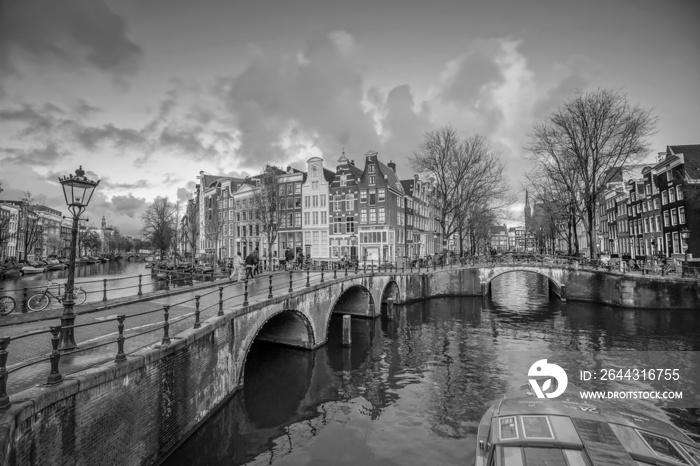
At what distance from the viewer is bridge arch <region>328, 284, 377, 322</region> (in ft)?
90.6

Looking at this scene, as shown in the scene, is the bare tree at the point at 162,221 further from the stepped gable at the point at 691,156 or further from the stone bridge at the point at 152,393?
the stepped gable at the point at 691,156

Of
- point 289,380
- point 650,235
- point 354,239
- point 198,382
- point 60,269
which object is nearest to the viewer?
point 198,382

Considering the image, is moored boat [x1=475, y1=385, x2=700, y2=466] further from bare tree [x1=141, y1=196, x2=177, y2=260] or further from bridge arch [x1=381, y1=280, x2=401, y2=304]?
bare tree [x1=141, y1=196, x2=177, y2=260]

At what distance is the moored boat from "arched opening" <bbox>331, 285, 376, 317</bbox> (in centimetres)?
2014

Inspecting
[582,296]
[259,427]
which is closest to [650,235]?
[582,296]

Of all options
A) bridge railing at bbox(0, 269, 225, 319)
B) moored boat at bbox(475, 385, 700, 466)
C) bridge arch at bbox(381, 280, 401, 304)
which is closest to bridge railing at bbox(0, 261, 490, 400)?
bridge railing at bbox(0, 269, 225, 319)

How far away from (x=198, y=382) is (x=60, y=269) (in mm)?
72929

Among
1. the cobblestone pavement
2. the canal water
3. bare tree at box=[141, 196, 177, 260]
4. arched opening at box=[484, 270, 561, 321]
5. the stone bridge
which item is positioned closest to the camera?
the stone bridge

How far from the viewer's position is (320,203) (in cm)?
4838

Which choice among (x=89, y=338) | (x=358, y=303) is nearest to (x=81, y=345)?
(x=89, y=338)

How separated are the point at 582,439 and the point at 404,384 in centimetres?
957

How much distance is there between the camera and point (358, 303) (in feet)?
92.1

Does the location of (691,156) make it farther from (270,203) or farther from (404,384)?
(270,203)

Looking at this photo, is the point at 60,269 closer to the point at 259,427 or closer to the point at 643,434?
the point at 259,427
